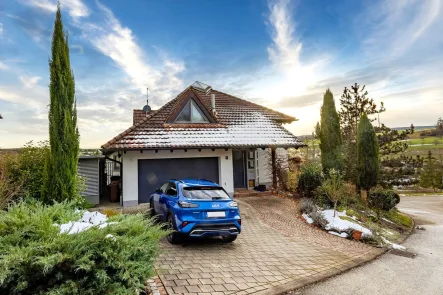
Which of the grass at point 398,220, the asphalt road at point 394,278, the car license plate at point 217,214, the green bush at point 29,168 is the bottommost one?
the grass at point 398,220

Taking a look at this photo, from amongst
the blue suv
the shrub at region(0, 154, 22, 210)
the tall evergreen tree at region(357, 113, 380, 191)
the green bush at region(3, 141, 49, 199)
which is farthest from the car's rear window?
the tall evergreen tree at region(357, 113, 380, 191)

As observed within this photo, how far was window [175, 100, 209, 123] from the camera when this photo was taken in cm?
1527

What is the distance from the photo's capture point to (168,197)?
25.8ft

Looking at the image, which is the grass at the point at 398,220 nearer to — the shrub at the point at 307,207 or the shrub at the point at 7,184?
the shrub at the point at 307,207

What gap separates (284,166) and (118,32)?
1159 cm

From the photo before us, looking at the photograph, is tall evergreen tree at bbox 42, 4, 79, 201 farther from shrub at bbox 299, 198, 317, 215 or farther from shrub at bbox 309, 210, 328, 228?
shrub at bbox 299, 198, 317, 215

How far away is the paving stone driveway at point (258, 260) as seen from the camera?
16.2 ft

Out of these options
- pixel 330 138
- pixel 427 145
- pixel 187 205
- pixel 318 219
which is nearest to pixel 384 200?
pixel 330 138

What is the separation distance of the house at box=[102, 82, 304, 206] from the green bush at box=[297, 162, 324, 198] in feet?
6.00

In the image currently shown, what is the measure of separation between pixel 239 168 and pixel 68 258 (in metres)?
13.7

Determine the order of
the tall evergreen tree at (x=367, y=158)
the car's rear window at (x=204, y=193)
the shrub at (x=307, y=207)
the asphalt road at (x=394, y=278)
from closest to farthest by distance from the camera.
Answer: the asphalt road at (x=394, y=278)
the car's rear window at (x=204, y=193)
the shrub at (x=307, y=207)
the tall evergreen tree at (x=367, y=158)

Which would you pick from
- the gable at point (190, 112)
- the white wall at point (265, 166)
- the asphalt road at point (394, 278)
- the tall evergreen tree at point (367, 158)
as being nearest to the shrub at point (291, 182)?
the white wall at point (265, 166)

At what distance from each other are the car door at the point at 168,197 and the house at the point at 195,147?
472 cm


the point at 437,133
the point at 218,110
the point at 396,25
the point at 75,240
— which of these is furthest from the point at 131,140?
Answer: the point at 437,133
